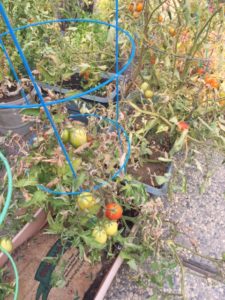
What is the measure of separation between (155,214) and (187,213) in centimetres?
55

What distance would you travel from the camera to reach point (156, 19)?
1485 millimetres

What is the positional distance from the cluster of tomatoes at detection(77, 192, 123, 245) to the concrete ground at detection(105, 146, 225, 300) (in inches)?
11.6

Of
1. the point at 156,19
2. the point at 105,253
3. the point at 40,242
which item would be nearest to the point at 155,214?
the point at 105,253

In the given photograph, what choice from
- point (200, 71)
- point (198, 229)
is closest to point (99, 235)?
point (198, 229)

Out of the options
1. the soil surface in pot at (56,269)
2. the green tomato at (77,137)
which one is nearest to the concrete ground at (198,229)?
the soil surface in pot at (56,269)

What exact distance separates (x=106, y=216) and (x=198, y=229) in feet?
2.18

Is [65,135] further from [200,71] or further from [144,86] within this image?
[200,71]

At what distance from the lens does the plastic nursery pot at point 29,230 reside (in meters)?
1.16

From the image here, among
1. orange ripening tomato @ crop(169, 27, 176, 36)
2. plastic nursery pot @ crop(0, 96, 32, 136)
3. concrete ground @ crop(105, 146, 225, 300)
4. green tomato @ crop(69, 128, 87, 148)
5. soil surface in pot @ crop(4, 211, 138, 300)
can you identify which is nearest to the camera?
green tomato @ crop(69, 128, 87, 148)

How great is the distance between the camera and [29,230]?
1.21 m

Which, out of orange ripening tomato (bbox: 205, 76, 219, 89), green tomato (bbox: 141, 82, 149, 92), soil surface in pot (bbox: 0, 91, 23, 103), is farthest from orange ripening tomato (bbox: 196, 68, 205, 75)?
soil surface in pot (bbox: 0, 91, 23, 103)

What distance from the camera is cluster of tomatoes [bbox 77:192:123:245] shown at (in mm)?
911

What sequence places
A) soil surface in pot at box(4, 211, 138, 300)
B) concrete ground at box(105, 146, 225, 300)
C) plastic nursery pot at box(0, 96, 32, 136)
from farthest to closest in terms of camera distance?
1. plastic nursery pot at box(0, 96, 32, 136)
2. concrete ground at box(105, 146, 225, 300)
3. soil surface in pot at box(4, 211, 138, 300)

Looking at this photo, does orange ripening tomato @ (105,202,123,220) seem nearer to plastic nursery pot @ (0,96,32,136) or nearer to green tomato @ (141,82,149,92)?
green tomato @ (141,82,149,92)
